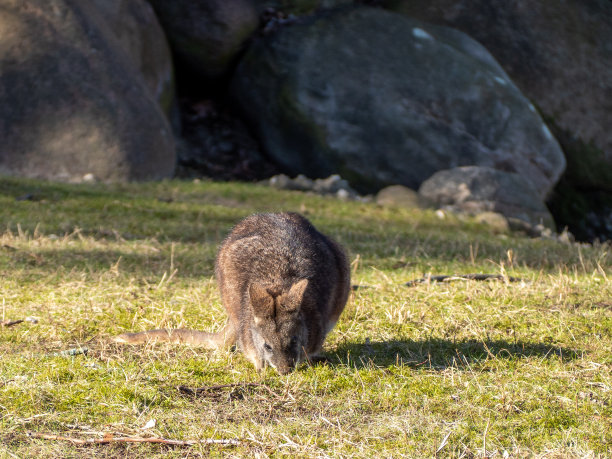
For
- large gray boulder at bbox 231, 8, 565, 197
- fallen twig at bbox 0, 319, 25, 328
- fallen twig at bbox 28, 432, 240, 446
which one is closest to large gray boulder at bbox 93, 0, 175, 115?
large gray boulder at bbox 231, 8, 565, 197

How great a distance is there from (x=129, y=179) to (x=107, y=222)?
10.5 feet

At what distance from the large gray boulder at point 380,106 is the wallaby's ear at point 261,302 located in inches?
409

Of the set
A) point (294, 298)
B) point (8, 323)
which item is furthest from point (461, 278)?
point (8, 323)

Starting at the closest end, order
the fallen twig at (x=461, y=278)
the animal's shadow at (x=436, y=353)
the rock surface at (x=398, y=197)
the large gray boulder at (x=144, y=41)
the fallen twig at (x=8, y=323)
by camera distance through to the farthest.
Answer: the animal's shadow at (x=436, y=353), the fallen twig at (x=8, y=323), the fallen twig at (x=461, y=278), the rock surface at (x=398, y=197), the large gray boulder at (x=144, y=41)

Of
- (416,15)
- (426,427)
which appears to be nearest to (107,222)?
(426,427)

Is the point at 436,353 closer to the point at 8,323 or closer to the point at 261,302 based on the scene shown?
the point at 261,302

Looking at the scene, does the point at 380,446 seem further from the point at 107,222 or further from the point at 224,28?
the point at 224,28

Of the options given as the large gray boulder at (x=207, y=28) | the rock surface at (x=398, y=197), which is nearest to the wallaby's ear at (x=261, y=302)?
the rock surface at (x=398, y=197)

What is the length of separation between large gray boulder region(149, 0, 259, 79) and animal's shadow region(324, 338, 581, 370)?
11571mm

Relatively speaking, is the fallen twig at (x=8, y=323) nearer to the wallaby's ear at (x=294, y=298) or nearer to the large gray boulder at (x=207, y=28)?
the wallaby's ear at (x=294, y=298)

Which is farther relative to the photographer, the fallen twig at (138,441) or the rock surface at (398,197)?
the rock surface at (398,197)

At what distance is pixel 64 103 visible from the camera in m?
11.7

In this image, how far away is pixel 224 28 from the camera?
49.0 ft

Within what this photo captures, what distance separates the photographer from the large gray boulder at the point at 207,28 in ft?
48.6
